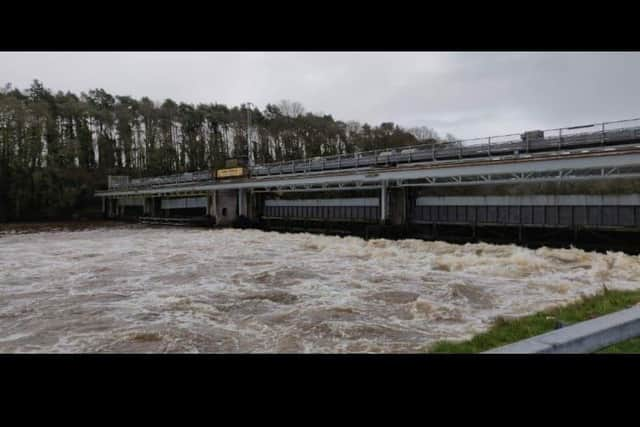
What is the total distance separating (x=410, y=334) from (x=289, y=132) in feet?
190

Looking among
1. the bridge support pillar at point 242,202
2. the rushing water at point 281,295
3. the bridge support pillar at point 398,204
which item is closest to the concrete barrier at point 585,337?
the rushing water at point 281,295

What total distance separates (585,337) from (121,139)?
2661 inches

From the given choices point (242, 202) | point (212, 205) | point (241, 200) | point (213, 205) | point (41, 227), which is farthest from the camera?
point (41, 227)

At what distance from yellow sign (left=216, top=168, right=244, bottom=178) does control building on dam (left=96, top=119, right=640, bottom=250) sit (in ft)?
0.35

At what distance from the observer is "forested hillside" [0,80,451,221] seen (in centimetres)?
4997

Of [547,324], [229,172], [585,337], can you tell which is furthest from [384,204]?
[585,337]

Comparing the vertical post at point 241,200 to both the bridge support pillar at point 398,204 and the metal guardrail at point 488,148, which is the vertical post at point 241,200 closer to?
the metal guardrail at point 488,148

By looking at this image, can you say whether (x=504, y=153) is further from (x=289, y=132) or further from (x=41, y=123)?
(x=41, y=123)

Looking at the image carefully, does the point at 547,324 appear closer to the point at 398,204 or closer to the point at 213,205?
the point at 398,204

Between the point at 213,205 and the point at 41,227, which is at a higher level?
the point at 213,205

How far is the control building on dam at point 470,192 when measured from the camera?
60.4 feet

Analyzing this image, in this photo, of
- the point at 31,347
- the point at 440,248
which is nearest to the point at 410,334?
the point at 31,347

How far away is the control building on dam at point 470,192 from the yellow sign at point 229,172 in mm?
107

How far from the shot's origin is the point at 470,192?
91.0 ft
